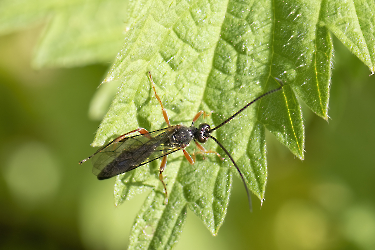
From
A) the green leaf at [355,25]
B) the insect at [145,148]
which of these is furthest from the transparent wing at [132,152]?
the green leaf at [355,25]

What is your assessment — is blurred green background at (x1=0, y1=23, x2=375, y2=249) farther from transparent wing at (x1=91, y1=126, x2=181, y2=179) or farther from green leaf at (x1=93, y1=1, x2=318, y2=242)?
green leaf at (x1=93, y1=1, x2=318, y2=242)

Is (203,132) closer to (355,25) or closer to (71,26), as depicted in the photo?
(355,25)

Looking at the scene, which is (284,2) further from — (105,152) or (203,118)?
(105,152)

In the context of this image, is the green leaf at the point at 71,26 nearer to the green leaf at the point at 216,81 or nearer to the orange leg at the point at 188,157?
the green leaf at the point at 216,81

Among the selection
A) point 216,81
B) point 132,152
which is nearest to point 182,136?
point 132,152

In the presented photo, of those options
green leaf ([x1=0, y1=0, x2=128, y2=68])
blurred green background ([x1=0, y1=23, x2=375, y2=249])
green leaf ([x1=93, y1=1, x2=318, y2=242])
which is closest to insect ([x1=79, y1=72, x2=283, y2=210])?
green leaf ([x1=93, y1=1, x2=318, y2=242])

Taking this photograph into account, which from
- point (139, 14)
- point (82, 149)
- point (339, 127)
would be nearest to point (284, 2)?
point (139, 14)
